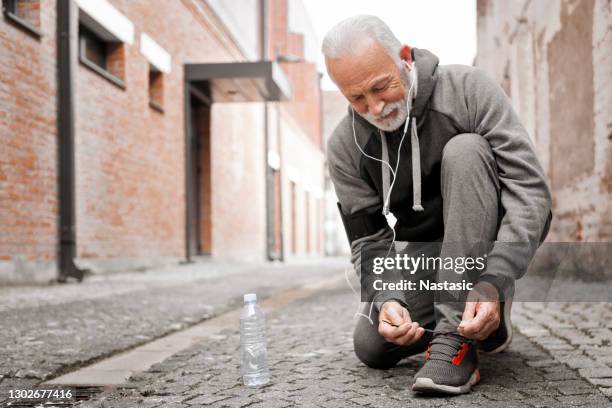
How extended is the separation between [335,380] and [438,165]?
0.79 meters

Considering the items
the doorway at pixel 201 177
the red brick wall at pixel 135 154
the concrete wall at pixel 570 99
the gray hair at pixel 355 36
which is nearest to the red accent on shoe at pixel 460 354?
the gray hair at pixel 355 36

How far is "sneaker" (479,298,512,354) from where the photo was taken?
2.40 metres

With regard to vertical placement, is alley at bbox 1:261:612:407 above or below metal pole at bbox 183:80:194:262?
below

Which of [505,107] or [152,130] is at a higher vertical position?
[152,130]

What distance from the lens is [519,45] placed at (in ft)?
29.9

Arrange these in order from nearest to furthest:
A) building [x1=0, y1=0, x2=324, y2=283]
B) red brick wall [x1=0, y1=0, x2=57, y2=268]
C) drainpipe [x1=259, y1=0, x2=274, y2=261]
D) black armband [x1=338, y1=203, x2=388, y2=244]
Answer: black armband [x1=338, y1=203, x2=388, y2=244] < red brick wall [x1=0, y1=0, x2=57, y2=268] < building [x1=0, y1=0, x2=324, y2=283] < drainpipe [x1=259, y1=0, x2=274, y2=261]

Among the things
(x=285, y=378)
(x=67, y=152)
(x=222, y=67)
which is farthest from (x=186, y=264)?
(x=285, y=378)

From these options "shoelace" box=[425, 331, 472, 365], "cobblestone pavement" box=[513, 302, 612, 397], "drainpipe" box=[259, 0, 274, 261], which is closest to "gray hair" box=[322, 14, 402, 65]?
"shoelace" box=[425, 331, 472, 365]

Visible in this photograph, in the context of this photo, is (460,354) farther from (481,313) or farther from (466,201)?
(466,201)

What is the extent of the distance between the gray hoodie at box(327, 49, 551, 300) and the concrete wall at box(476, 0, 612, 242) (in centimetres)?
338

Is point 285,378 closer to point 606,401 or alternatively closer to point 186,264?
point 606,401

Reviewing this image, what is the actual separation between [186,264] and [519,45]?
6.24 m

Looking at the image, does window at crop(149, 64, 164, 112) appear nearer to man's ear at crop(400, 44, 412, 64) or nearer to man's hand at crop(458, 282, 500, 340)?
man's ear at crop(400, 44, 412, 64)

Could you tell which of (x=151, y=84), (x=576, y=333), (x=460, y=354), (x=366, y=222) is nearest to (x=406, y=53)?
(x=366, y=222)
